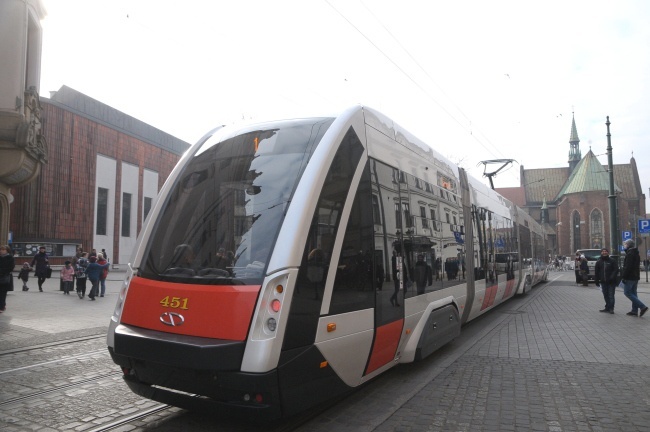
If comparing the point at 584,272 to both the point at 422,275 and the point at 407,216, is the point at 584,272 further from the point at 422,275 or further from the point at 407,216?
the point at 407,216

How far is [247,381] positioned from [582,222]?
7636 cm

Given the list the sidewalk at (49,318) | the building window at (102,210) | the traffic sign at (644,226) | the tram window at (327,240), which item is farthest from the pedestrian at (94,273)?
the building window at (102,210)

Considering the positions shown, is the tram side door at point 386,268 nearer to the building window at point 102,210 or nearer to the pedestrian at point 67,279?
the pedestrian at point 67,279

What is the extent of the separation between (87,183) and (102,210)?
317 cm

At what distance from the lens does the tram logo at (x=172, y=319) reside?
3625 millimetres

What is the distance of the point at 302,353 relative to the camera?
3574 millimetres

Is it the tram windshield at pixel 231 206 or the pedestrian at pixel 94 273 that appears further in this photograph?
the pedestrian at pixel 94 273

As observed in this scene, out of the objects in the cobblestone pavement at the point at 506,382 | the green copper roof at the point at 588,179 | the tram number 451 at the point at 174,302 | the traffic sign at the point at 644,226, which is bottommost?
the cobblestone pavement at the point at 506,382

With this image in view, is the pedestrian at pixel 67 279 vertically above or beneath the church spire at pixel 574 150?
beneath

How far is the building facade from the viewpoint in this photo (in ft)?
118

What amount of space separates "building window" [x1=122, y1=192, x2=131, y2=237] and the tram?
4461cm

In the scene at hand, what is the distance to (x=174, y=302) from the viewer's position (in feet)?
12.2

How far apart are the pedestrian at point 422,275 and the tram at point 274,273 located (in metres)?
0.05

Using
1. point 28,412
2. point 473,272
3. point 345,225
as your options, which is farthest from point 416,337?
point 28,412
